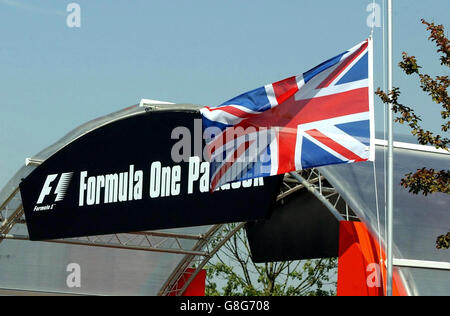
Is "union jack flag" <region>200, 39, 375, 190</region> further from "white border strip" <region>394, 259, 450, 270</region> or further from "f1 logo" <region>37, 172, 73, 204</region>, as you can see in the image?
"f1 logo" <region>37, 172, 73, 204</region>

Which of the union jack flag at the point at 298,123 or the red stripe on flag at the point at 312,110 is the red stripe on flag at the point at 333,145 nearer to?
the union jack flag at the point at 298,123

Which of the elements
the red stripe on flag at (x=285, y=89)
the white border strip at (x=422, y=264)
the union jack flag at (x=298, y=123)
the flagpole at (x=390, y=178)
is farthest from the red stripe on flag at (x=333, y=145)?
the white border strip at (x=422, y=264)

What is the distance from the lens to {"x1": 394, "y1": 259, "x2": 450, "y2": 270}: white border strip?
53.6ft

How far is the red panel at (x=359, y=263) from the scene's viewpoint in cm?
1680

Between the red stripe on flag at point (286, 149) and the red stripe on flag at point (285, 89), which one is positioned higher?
the red stripe on flag at point (285, 89)

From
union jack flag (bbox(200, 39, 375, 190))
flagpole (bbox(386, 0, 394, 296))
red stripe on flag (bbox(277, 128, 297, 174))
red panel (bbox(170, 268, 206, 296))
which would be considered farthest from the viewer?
red panel (bbox(170, 268, 206, 296))

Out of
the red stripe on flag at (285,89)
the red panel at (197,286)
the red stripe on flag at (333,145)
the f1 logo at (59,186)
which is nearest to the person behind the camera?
the red stripe on flag at (333,145)

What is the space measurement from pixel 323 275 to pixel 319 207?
777 inches

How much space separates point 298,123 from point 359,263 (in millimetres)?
3163

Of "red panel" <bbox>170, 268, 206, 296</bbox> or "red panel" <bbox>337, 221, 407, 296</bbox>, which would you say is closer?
"red panel" <bbox>337, 221, 407, 296</bbox>

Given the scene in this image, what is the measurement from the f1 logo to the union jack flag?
7.36 m

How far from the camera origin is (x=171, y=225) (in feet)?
68.6

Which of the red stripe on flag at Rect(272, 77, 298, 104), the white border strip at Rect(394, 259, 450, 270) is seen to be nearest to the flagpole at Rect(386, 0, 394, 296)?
the white border strip at Rect(394, 259, 450, 270)
